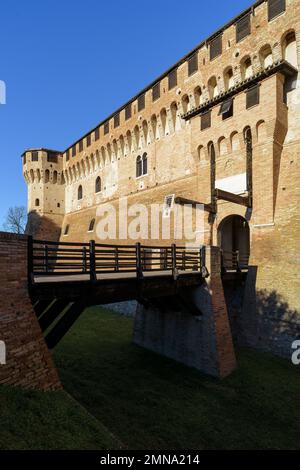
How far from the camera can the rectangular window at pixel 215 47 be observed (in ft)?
57.3

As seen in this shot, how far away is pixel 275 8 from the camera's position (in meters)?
14.7

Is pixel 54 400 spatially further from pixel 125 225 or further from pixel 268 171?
pixel 125 225

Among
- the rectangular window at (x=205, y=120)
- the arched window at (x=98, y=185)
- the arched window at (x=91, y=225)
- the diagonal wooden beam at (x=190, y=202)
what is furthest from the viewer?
the arched window at (x=98, y=185)

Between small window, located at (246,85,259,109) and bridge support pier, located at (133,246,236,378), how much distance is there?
8978 mm

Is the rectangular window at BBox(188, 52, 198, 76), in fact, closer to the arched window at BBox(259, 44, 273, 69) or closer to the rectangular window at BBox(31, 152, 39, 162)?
the arched window at BBox(259, 44, 273, 69)

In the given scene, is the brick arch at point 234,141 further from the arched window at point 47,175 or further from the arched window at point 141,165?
the arched window at point 47,175

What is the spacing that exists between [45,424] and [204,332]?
702 cm

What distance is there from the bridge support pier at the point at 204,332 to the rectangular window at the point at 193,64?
1447 cm

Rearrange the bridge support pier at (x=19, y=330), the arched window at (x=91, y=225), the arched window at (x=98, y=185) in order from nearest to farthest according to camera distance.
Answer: the bridge support pier at (x=19, y=330), the arched window at (x=91, y=225), the arched window at (x=98, y=185)

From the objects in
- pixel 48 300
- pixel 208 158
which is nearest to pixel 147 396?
pixel 48 300

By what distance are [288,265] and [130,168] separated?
55.2ft

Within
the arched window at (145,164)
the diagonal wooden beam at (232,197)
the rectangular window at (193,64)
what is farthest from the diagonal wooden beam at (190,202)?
the rectangular window at (193,64)

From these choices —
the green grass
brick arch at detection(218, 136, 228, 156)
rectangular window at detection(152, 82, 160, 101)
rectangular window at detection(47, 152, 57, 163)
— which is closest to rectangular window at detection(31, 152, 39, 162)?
rectangular window at detection(47, 152, 57, 163)

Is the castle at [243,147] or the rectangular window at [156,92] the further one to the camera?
the rectangular window at [156,92]
